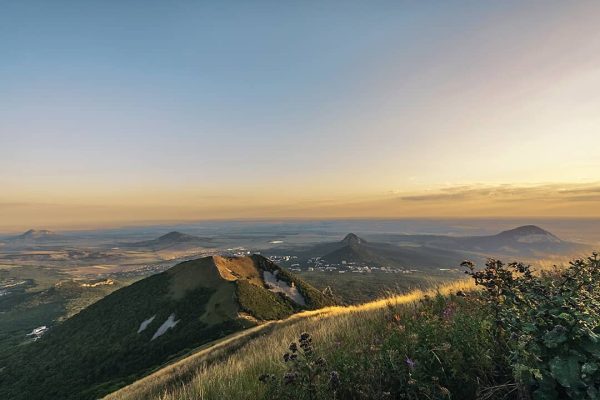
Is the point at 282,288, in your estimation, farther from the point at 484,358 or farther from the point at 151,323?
the point at 484,358

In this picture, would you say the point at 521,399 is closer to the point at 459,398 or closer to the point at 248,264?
the point at 459,398

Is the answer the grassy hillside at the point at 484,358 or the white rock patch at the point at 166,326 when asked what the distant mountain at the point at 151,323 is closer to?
the white rock patch at the point at 166,326

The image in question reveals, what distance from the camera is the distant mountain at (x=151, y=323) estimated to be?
9431 centimetres

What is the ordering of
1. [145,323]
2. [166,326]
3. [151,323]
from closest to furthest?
[166,326] < [151,323] < [145,323]

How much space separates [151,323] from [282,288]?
166 feet

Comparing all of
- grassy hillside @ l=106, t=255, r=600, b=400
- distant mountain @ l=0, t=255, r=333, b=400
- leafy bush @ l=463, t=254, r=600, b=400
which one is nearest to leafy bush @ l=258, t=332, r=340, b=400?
grassy hillside @ l=106, t=255, r=600, b=400

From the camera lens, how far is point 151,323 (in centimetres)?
11281

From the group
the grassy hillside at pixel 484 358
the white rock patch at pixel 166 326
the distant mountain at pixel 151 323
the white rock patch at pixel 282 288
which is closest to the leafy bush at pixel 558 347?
the grassy hillside at pixel 484 358

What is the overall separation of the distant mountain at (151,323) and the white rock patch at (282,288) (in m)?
0.44

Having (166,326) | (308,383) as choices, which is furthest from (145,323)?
(308,383)

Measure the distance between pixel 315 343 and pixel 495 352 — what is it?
4.49 metres

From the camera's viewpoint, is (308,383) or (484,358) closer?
(484,358)

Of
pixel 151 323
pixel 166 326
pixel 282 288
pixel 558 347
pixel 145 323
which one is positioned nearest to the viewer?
pixel 558 347

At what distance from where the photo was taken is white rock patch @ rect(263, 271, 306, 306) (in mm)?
131625
